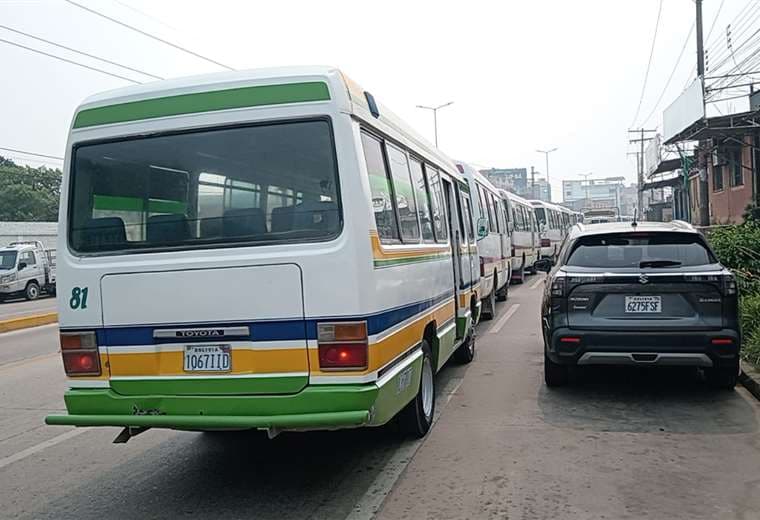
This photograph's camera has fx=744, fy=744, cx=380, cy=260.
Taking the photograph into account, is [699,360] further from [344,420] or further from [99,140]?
[99,140]

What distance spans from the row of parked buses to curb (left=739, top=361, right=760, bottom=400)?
13.8ft

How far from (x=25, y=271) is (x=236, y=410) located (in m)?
25.3

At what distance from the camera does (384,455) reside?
592 centimetres

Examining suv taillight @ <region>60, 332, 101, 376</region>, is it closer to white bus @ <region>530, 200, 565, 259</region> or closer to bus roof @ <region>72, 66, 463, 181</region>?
bus roof @ <region>72, 66, 463, 181</region>

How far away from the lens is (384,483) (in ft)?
17.3

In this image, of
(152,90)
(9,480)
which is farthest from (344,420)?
(9,480)

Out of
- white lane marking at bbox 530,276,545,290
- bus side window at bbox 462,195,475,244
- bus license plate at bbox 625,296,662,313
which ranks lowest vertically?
white lane marking at bbox 530,276,545,290

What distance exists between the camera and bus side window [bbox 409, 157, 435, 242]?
6.82m

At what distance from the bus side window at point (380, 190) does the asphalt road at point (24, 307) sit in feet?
55.3

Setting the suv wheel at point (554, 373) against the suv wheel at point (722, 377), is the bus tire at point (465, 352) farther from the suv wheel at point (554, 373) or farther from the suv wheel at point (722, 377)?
the suv wheel at point (722, 377)

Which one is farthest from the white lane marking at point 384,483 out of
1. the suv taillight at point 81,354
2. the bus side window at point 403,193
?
the suv taillight at point 81,354

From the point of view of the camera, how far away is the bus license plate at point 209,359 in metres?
4.75

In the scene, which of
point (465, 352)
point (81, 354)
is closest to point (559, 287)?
point (465, 352)

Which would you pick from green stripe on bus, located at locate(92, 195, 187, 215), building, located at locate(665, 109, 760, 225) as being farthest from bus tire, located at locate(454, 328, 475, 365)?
building, located at locate(665, 109, 760, 225)
